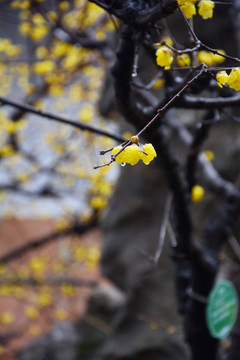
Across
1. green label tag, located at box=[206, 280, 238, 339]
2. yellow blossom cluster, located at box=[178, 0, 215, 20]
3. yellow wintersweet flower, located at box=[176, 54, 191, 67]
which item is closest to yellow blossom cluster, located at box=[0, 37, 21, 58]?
yellow wintersweet flower, located at box=[176, 54, 191, 67]

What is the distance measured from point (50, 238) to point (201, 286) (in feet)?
10.8

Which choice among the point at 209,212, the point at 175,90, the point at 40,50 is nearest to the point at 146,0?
the point at 175,90

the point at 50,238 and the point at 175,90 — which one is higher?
the point at 50,238

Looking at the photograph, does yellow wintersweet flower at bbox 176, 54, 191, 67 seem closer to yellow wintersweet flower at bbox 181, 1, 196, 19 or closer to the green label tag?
yellow wintersweet flower at bbox 181, 1, 196, 19

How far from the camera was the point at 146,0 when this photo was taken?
3.45 feet

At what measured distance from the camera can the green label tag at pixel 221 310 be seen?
4.74ft

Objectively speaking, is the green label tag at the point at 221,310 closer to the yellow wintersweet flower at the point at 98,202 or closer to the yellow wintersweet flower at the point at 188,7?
the yellow wintersweet flower at the point at 188,7

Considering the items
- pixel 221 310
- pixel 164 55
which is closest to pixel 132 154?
pixel 164 55

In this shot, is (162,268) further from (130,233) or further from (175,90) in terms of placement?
(175,90)

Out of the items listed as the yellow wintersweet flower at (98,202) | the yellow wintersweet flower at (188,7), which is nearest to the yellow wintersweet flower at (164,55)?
the yellow wintersweet flower at (188,7)

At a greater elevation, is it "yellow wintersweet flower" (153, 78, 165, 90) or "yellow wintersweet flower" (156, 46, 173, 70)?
"yellow wintersweet flower" (153, 78, 165, 90)

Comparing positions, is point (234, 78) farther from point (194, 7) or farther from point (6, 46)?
point (6, 46)

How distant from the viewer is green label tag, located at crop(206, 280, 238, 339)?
1.44m

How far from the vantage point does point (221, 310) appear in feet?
4.85
